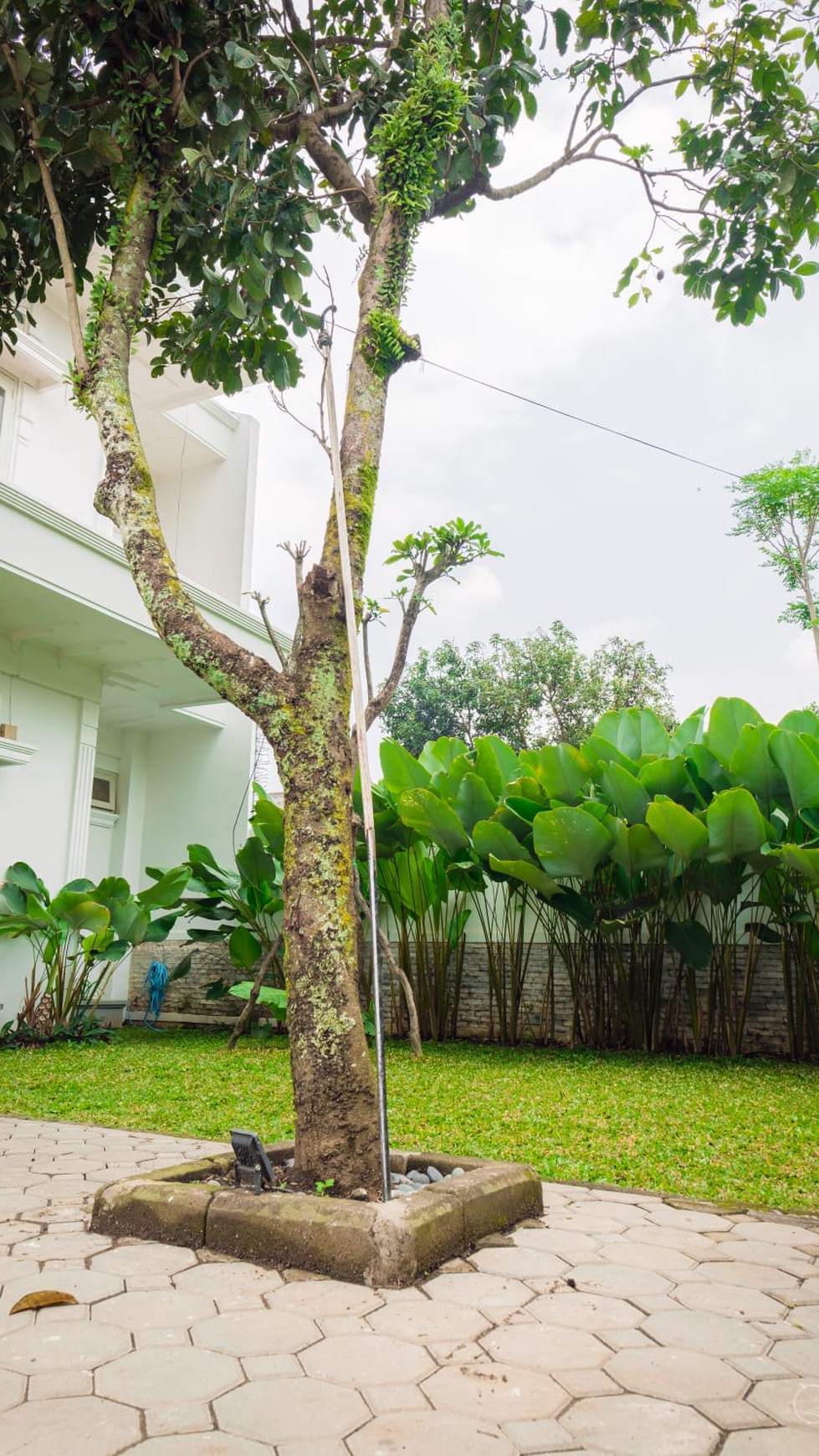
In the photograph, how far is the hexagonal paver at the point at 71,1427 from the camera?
149 cm

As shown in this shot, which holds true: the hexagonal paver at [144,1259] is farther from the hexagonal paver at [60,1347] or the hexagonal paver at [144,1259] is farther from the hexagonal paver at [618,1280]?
the hexagonal paver at [618,1280]

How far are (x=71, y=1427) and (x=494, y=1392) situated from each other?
2.36 ft

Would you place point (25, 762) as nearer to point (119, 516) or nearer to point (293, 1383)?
point (119, 516)

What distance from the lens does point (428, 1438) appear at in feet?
5.01

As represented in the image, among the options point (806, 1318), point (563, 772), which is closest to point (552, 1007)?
point (563, 772)

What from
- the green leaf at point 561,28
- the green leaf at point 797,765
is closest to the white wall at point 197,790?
the green leaf at point 797,765

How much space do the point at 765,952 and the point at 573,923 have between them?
138cm

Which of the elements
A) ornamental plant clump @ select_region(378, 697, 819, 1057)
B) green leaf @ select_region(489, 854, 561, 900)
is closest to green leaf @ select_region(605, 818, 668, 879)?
ornamental plant clump @ select_region(378, 697, 819, 1057)

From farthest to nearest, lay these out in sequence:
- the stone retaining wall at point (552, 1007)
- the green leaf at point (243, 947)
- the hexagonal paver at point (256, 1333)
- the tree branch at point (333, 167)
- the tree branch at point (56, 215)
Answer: the green leaf at point (243, 947), the stone retaining wall at point (552, 1007), the tree branch at point (333, 167), the tree branch at point (56, 215), the hexagonal paver at point (256, 1333)

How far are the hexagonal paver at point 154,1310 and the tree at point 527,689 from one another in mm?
19210

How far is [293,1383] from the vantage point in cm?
172

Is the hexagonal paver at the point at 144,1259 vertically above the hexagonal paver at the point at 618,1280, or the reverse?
the hexagonal paver at the point at 618,1280

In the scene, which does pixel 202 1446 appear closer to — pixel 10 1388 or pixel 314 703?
pixel 10 1388

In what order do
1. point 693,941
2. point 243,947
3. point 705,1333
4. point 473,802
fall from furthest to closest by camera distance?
point 243,947
point 473,802
point 693,941
point 705,1333
